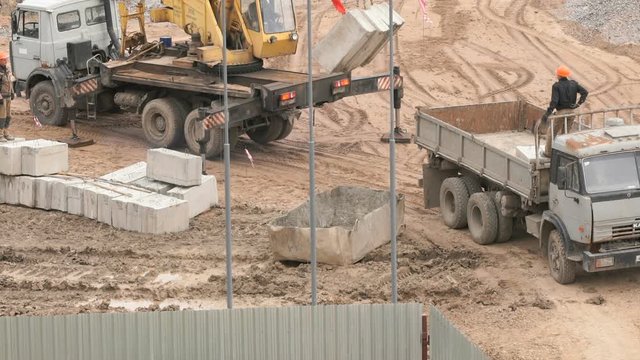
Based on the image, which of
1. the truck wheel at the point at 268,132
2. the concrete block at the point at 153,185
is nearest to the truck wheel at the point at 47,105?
the truck wheel at the point at 268,132

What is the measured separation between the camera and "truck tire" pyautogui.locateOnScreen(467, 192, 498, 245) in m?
19.9

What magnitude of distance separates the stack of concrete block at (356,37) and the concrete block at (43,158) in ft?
15.5

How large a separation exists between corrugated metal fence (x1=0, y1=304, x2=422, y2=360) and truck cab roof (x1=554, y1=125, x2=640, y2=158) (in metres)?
4.88

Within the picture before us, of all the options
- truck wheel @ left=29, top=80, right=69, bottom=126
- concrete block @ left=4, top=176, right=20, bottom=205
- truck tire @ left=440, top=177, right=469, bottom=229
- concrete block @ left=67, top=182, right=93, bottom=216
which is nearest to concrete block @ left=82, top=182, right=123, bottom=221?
concrete block @ left=67, top=182, right=93, bottom=216

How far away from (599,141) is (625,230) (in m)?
1.17

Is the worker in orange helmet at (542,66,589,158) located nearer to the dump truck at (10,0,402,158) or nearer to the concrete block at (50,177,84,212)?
the dump truck at (10,0,402,158)

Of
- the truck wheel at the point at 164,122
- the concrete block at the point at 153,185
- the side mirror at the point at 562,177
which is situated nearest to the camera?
the side mirror at the point at 562,177

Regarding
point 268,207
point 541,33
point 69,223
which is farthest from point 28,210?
point 541,33

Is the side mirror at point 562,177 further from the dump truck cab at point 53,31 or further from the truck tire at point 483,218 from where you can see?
the dump truck cab at point 53,31

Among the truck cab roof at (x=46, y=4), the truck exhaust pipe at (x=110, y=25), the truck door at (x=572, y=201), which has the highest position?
the truck cab roof at (x=46, y=4)

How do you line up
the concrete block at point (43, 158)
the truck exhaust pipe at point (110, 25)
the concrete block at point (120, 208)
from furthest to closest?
the truck exhaust pipe at point (110, 25), the concrete block at point (43, 158), the concrete block at point (120, 208)

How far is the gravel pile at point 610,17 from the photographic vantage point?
3588cm

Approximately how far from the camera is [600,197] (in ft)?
57.6

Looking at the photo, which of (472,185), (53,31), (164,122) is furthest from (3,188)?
(472,185)
